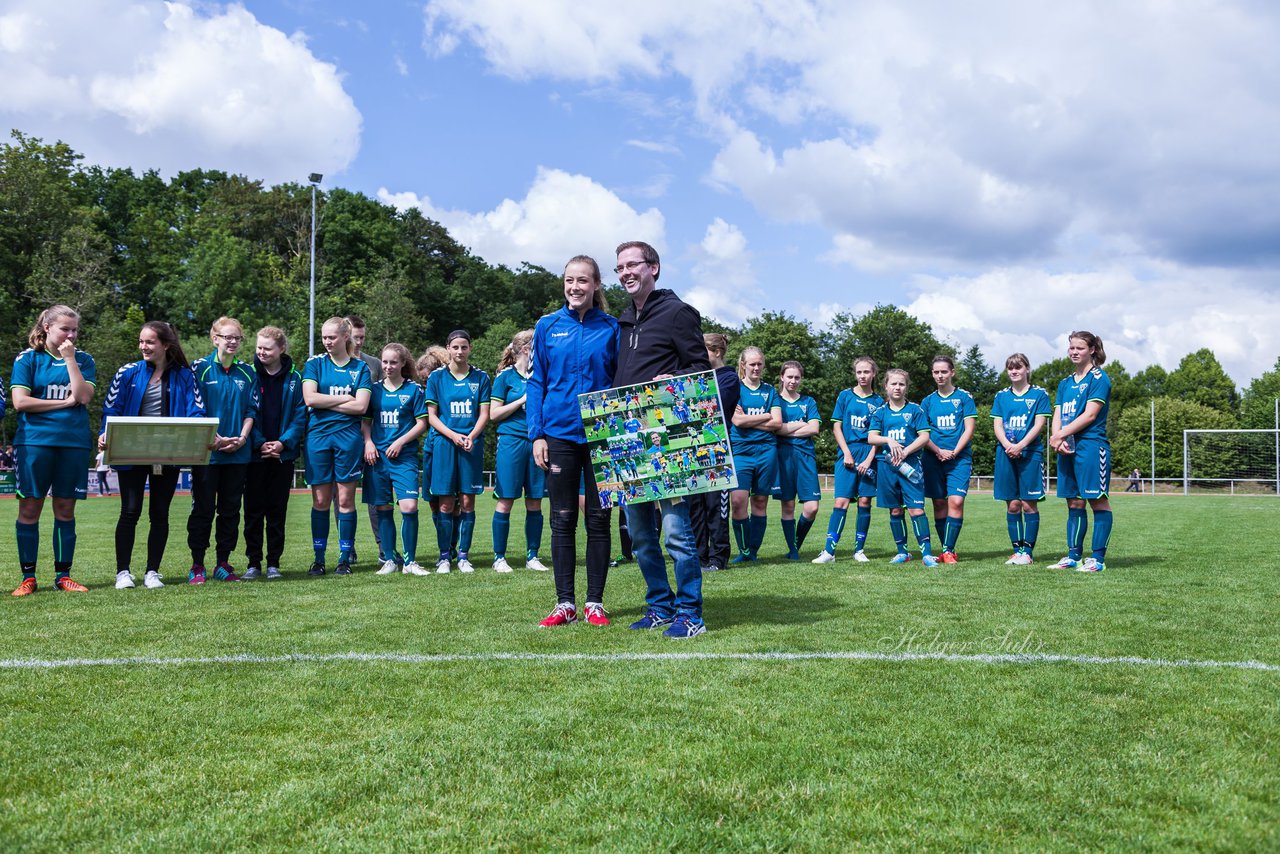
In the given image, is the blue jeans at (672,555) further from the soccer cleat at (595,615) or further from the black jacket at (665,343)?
the black jacket at (665,343)

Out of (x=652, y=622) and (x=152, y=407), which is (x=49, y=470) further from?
(x=652, y=622)

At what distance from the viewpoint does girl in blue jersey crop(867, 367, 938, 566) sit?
30.4 ft

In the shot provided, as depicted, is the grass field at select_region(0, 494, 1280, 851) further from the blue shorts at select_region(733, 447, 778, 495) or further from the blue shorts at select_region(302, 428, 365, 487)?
the blue shorts at select_region(733, 447, 778, 495)

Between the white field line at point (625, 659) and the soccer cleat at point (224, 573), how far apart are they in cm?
338

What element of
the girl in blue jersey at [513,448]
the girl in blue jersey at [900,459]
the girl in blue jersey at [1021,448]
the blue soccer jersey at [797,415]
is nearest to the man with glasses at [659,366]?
the girl in blue jersey at [513,448]

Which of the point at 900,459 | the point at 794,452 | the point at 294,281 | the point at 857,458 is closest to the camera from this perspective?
the point at 900,459

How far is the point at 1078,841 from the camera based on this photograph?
2.45 meters

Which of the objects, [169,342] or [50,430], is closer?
[50,430]

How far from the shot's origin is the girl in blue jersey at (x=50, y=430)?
704 centimetres

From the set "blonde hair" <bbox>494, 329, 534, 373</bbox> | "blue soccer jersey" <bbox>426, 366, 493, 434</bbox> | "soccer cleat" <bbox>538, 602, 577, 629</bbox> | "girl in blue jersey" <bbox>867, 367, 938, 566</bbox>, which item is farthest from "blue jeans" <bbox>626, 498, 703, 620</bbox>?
"girl in blue jersey" <bbox>867, 367, 938, 566</bbox>

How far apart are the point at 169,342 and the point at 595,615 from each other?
4252 mm

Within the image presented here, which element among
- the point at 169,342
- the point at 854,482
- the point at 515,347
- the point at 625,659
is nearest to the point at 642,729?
the point at 625,659

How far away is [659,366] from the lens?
533cm

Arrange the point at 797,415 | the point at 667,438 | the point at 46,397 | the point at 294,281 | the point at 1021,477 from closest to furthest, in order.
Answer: the point at 667,438 < the point at 46,397 < the point at 1021,477 < the point at 797,415 < the point at 294,281
